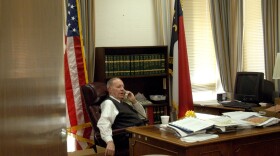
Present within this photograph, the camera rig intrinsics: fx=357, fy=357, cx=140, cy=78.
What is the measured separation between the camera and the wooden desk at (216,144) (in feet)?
8.43

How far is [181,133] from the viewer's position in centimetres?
276

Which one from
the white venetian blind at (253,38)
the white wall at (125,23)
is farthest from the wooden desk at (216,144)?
the white venetian blind at (253,38)

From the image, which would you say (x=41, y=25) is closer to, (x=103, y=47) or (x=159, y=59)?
(x=103, y=47)

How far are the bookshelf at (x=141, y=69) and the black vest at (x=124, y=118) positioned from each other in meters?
0.76

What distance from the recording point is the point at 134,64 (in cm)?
486

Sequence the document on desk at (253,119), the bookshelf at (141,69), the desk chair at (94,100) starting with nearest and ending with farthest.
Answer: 1. the document on desk at (253,119)
2. the desk chair at (94,100)
3. the bookshelf at (141,69)

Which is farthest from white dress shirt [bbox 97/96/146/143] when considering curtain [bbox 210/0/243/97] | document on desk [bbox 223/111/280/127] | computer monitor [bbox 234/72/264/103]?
curtain [bbox 210/0/243/97]

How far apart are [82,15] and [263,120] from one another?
2.63 m

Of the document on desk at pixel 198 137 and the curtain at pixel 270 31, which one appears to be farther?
the curtain at pixel 270 31

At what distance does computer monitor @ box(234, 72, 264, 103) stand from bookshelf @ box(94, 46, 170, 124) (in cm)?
99

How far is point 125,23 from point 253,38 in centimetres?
205

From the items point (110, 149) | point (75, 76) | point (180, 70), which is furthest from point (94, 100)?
point (180, 70)

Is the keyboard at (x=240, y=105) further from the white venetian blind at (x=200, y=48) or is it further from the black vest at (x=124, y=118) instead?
the black vest at (x=124, y=118)

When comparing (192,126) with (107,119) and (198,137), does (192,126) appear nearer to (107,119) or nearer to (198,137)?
(198,137)
